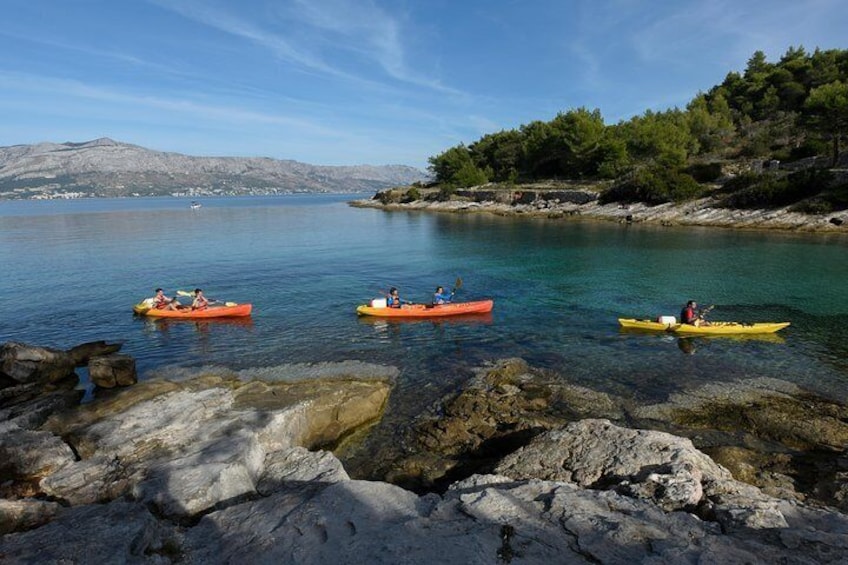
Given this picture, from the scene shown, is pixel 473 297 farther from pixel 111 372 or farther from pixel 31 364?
pixel 31 364

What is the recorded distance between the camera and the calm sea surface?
1827 cm

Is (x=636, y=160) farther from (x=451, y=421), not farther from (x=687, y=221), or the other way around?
(x=451, y=421)

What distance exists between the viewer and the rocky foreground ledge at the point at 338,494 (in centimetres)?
669

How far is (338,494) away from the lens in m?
8.29

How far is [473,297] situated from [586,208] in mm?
51474

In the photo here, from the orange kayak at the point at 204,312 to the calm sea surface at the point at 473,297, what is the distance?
0.62 m

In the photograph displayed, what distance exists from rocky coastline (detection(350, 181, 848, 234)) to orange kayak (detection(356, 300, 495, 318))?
4231 centimetres

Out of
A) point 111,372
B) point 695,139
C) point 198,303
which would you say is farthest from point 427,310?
point 695,139

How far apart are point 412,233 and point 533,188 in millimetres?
37509

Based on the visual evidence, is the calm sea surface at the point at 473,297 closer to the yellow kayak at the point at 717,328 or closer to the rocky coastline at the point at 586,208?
the yellow kayak at the point at 717,328

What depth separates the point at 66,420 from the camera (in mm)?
12797

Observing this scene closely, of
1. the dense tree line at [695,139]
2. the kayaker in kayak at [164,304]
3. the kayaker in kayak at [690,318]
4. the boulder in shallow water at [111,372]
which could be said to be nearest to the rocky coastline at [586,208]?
the dense tree line at [695,139]

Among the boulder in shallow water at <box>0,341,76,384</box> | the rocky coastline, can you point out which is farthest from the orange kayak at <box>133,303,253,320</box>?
the rocky coastline

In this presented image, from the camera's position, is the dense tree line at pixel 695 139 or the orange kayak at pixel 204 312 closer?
the orange kayak at pixel 204 312
